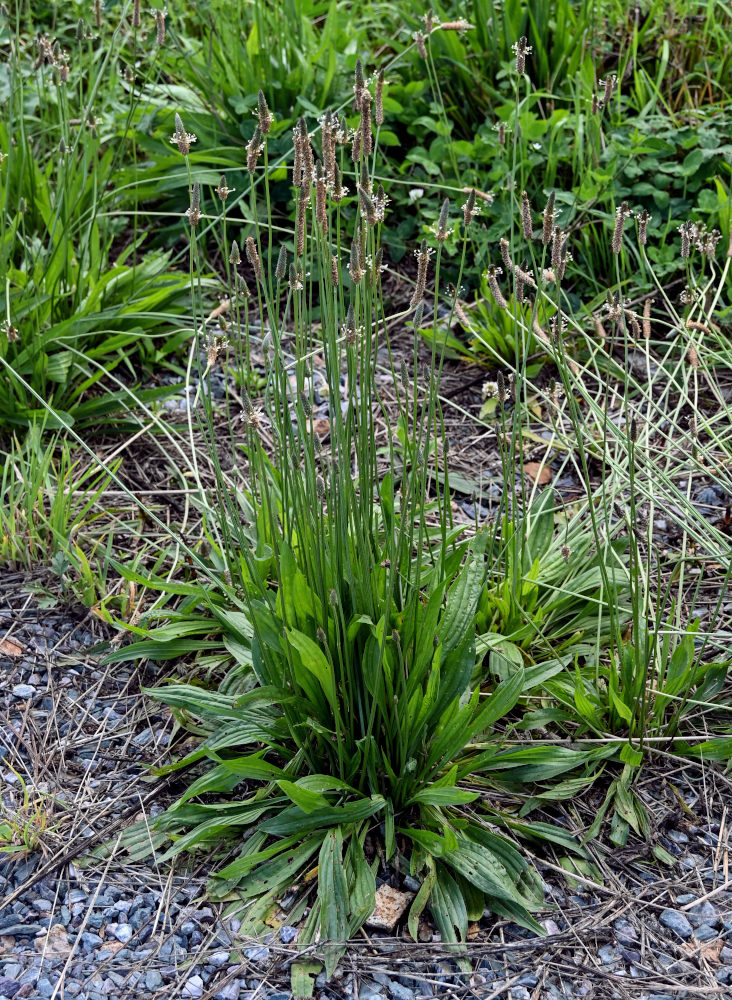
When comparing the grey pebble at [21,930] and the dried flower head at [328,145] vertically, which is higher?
the dried flower head at [328,145]

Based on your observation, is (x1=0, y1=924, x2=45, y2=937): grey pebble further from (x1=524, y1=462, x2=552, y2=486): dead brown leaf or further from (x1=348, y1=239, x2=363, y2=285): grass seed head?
(x1=524, y1=462, x2=552, y2=486): dead brown leaf

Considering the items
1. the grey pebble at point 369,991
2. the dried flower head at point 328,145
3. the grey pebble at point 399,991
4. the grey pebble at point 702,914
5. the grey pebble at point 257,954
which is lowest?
the grey pebble at point 702,914

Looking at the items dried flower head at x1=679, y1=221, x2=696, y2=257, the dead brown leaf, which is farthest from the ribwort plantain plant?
the dead brown leaf

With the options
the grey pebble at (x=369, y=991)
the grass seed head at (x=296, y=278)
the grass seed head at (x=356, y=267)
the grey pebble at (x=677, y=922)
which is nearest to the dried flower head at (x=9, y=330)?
the grass seed head at (x=296, y=278)

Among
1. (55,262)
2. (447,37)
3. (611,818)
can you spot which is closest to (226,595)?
(611,818)

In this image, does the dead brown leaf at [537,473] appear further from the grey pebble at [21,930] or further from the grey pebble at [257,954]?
the grey pebble at [21,930]

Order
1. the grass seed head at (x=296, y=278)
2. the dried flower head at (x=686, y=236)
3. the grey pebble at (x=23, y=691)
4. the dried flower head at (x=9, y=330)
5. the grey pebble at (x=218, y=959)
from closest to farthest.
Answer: the grass seed head at (x=296, y=278)
the grey pebble at (x=218, y=959)
the dried flower head at (x=686, y=236)
the grey pebble at (x=23, y=691)
the dried flower head at (x=9, y=330)

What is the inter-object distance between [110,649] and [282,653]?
23.3 inches

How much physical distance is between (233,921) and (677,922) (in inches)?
31.0

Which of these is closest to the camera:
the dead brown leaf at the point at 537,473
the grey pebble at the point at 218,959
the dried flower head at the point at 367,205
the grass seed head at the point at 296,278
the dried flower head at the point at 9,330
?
the dried flower head at the point at 367,205

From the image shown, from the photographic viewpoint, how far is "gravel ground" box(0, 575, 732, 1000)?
1682 mm

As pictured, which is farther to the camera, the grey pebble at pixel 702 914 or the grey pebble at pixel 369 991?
the grey pebble at pixel 702 914

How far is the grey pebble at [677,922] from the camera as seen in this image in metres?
1.76

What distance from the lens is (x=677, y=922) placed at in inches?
70.0
